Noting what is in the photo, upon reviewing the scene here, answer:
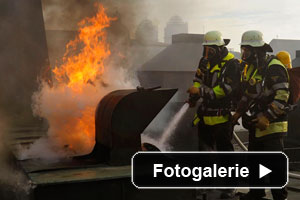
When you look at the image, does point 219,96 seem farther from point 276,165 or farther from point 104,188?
point 104,188

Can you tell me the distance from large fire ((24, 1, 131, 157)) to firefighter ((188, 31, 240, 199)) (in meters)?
1.46

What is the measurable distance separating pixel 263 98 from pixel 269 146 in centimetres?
55

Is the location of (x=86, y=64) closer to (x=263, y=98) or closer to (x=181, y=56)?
(x=263, y=98)

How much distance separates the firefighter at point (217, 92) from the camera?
17.0 feet

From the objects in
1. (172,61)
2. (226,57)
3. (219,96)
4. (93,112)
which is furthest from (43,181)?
(172,61)

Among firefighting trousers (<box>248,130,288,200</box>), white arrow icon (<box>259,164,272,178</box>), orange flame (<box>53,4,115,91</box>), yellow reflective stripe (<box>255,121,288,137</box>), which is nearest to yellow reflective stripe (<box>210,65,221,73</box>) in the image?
firefighting trousers (<box>248,130,288,200</box>)

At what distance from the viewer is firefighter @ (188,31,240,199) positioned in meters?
5.18

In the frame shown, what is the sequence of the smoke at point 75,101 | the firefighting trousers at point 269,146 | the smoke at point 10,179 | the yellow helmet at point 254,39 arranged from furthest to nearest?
1. the smoke at point 75,101
2. the yellow helmet at point 254,39
3. the firefighting trousers at point 269,146
4. the smoke at point 10,179

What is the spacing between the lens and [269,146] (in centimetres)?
471

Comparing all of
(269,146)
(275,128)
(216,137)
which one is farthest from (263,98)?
(216,137)

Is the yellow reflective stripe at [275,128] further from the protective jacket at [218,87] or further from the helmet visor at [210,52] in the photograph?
the helmet visor at [210,52]

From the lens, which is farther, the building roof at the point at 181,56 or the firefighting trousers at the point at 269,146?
the building roof at the point at 181,56

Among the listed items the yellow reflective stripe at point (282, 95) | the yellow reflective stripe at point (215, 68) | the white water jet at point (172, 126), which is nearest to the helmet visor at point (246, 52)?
the yellow reflective stripe at point (215, 68)

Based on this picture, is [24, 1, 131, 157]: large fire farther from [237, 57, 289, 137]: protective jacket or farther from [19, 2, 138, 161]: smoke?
[237, 57, 289, 137]: protective jacket
